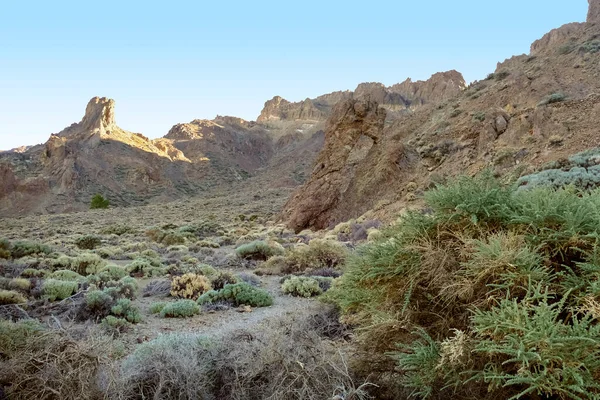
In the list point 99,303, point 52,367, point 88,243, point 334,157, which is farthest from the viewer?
point 334,157

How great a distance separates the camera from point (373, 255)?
4012 mm

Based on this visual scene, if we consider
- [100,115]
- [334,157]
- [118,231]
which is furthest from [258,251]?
[100,115]

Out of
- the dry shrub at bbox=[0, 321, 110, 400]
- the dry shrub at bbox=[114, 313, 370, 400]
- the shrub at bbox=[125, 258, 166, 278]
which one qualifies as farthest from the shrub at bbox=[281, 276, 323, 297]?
the dry shrub at bbox=[0, 321, 110, 400]

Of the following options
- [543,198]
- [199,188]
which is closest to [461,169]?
[543,198]

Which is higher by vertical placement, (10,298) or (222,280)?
(10,298)

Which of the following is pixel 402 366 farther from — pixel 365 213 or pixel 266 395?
pixel 365 213

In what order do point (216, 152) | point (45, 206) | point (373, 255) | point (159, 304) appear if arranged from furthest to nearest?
point (216, 152), point (45, 206), point (159, 304), point (373, 255)

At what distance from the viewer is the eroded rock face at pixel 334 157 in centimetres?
2347

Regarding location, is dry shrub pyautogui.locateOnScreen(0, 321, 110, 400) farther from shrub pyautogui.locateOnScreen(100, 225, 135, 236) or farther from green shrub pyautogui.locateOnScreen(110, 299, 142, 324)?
shrub pyautogui.locateOnScreen(100, 225, 135, 236)

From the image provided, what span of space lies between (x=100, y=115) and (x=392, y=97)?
6056 centimetres

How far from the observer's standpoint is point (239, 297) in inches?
355

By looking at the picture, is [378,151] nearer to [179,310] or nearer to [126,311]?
[179,310]

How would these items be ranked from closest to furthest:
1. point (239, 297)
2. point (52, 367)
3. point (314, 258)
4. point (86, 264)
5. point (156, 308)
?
point (52, 367), point (156, 308), point (239, 297), point (314, 258), point (86, 264)

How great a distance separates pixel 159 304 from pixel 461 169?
1729cm
